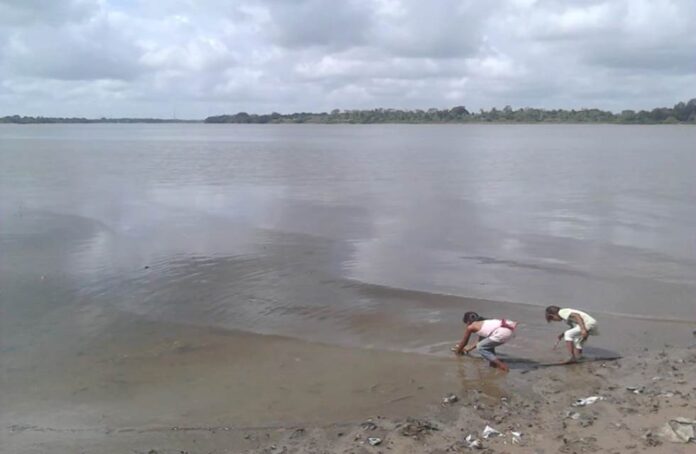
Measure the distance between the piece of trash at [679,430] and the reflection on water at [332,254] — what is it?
15.2ft

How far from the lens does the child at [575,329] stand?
10.8 m

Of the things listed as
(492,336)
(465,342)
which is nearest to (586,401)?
(492,336)

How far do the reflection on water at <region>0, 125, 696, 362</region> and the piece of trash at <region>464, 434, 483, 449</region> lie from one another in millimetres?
3982

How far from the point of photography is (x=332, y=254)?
61.5ft

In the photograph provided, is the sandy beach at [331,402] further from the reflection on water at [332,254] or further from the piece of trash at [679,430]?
the reflection on water at [332,254]

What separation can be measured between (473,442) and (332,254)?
1150 cm

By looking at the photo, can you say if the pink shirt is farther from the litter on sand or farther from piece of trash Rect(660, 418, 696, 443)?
piece of trash Rect(660, 418, 696, 443)

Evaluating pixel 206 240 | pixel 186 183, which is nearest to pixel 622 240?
pixel 206 240

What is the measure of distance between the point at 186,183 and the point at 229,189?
4035 mm

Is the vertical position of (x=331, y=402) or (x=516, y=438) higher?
(x=516, y=438)

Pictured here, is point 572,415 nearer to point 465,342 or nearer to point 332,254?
point 465,342

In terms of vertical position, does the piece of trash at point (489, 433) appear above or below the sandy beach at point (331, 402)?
above

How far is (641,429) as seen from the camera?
25.2 ft

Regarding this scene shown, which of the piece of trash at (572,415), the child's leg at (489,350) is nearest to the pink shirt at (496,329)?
the child's leg at (489,350)
